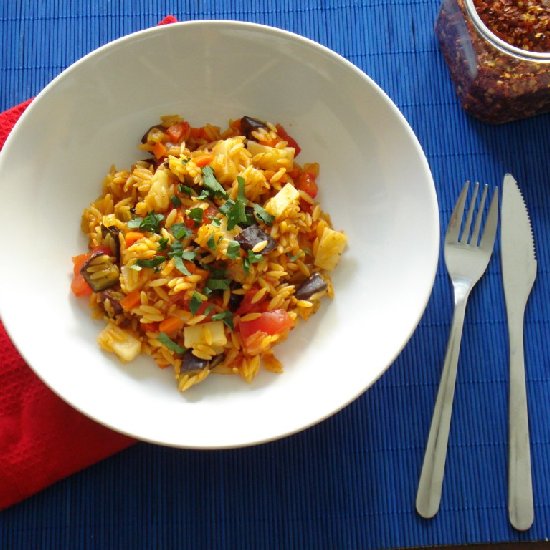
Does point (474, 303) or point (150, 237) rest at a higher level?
point (150, 237)

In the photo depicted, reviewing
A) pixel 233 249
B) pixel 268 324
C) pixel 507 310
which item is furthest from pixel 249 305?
pixel 507 310

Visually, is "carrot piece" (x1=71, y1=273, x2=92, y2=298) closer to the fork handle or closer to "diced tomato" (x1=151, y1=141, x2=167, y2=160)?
"diced tomato" (x1=151, y1=141, x2=167, y2=160)

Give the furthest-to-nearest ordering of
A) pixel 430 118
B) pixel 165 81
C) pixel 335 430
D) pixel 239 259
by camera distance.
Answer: pixel 430 118 → pixel 335 430 → pixel 165 81 → pixel 239 259

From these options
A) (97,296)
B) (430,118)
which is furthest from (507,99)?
(97,296)

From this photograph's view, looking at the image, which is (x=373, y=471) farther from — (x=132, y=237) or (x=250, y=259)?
(x=132, y=237)

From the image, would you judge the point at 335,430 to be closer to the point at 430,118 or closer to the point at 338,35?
the point at 430,118

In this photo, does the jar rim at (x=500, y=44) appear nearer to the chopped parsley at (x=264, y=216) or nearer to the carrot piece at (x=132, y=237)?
the chopped parsley at (x=264, y=216)
